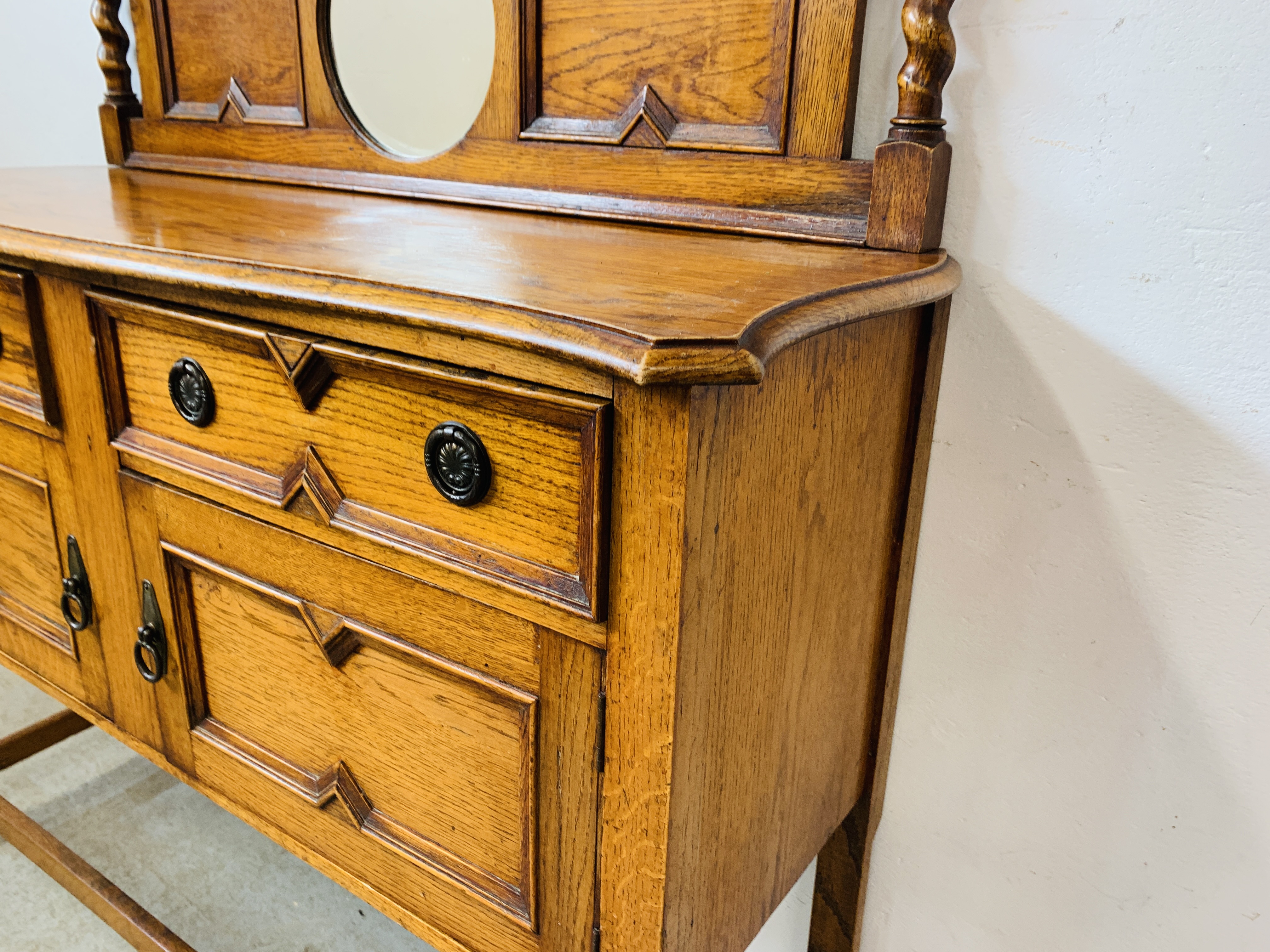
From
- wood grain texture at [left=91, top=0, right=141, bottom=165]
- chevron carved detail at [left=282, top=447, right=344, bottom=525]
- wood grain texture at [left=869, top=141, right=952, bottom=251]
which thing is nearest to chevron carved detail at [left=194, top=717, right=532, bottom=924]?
chevron carved detail at [left=282, top=447, right=344, bottom=525]

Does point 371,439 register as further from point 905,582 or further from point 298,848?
point 905,582

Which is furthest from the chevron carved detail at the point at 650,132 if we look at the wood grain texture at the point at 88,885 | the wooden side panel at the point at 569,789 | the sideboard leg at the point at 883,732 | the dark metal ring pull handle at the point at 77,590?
the wood grain texture at the point at 88,885

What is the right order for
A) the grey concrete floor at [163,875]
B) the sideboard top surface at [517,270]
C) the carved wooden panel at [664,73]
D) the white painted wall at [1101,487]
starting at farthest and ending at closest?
1. the grey concrete floor at [163,875]
2. the carved wooden panel at [664,73]
3. the white painted wall at [1101,487]
4. the sideboard top surface at [517,270]

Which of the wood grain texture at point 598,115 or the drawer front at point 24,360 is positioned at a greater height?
the wood grain texture at point 598,115

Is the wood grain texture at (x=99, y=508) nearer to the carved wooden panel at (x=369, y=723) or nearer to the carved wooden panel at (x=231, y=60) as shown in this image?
the carved wooden panel at (x=369, y=723)

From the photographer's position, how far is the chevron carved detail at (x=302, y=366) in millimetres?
588

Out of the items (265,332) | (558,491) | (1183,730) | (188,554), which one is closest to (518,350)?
(558,491)

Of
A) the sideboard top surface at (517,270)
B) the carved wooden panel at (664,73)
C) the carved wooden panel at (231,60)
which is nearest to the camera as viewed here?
the sideboard top surface at (517,270)

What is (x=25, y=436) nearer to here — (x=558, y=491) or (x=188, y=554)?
(x=188, y=554)

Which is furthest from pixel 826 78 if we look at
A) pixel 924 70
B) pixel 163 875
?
pixel 163 875

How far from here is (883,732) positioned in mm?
868

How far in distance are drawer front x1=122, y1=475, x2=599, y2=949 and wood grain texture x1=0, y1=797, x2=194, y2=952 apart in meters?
0.33

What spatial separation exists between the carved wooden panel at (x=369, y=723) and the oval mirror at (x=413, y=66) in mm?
519

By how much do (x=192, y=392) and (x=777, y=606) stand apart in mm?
459
